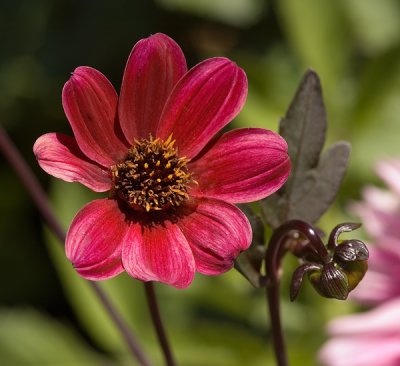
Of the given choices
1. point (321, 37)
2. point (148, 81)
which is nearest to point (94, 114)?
point (148, 81)

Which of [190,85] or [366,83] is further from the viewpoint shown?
[366,83]

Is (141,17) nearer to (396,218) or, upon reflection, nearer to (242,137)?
(396,218)

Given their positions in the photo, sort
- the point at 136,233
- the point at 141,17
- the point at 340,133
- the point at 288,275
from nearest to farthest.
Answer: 1. the point at 136,233
2. the point at 288,275
3. the point at 340,133
4. the point at 141,17

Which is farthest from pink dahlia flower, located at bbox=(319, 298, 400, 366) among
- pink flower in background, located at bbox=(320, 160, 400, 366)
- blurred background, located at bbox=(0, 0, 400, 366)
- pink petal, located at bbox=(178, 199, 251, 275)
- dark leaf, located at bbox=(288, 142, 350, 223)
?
pink petal, located at bbox=(178, 199, 251, 275)

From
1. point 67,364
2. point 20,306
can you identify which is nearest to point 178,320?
point 67,364

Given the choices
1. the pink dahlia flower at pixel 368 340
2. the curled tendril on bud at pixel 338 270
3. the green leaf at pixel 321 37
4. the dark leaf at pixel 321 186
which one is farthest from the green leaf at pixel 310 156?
the green leaf at pixel 321 37

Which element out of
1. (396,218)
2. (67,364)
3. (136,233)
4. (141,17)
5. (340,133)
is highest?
(141,17)

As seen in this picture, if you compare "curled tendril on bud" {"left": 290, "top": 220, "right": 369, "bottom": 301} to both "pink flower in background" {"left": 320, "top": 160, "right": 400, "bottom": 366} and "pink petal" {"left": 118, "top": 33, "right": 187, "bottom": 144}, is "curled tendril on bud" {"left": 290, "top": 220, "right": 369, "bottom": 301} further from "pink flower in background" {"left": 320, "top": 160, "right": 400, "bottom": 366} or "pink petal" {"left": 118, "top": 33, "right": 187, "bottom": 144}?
"pink flower in background" {"left": 320, "top": 160, "right": 400, "bottom": 366}
